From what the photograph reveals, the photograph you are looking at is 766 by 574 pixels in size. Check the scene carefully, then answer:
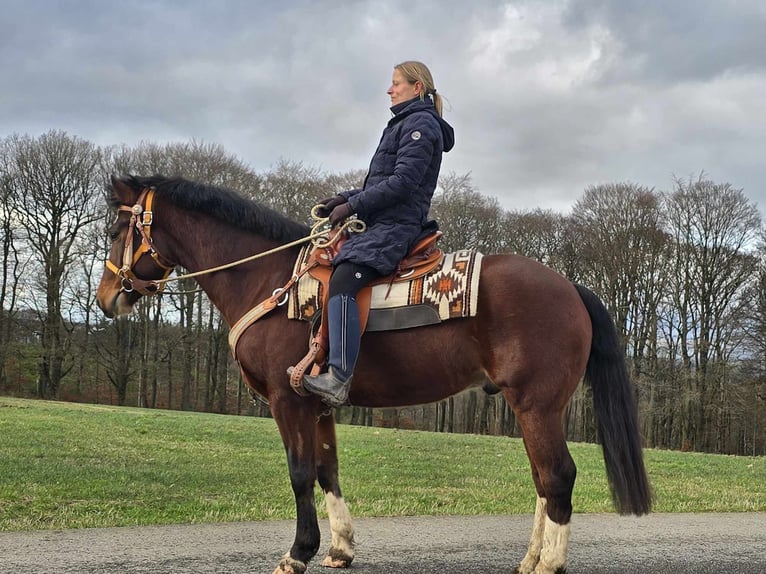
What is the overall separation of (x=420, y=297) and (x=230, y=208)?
1763 millimetres

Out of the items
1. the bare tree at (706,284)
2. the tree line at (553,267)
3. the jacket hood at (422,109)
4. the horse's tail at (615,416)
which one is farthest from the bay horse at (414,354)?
the bare tree at (706,284)

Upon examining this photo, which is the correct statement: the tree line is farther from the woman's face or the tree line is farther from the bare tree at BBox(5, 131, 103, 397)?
the woman's face

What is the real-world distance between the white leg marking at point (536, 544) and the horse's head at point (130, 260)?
11.0 feet

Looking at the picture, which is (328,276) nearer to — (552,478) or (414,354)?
(414,354)

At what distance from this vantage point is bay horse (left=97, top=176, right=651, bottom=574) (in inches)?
178

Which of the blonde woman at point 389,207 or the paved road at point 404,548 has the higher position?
the blonde woman at point 389,207

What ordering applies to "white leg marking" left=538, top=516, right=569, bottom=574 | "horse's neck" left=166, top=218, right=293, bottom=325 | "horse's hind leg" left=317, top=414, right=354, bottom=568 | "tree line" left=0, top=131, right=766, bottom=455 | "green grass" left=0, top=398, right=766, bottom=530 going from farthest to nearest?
"tree line" left=0, top=131, right=766, bottom=455, "green grass" left=0, top=398, right=766, bottom=530, "horse's neck" left=166, top=218, right=293, bottom=325, "horse's hind leg" left=317, top=414, right=354, bottom=568, "white leg marking" left=538, top=516, right=569, bottom=574

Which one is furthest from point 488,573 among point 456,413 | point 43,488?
point 456,413

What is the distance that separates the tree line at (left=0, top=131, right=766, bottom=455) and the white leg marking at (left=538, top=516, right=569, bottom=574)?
27.7 meters

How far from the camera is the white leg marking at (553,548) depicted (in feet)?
14.4

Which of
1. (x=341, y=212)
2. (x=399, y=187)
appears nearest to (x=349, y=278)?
(x=341, y=212)

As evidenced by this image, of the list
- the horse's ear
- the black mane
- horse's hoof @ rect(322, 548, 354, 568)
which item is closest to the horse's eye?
the horse's ear

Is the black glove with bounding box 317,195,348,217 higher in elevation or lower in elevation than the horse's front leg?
higher

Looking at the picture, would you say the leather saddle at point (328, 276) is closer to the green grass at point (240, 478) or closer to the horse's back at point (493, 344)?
the horse's back at point (493, 344)
